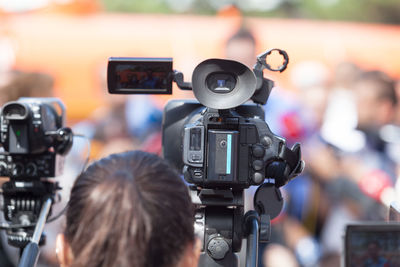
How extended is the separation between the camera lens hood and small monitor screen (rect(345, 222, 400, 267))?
25.1 inches

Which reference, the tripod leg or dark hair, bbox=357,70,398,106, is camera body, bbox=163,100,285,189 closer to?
the tripod leg

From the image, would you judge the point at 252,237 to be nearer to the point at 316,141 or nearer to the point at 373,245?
the point at 373,245

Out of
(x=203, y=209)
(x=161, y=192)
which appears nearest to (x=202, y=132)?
(x=203, y=209)

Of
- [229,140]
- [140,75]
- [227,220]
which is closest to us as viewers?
[229,140]

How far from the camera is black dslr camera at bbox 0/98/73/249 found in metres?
2.45

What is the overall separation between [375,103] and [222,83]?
3264 millimetres

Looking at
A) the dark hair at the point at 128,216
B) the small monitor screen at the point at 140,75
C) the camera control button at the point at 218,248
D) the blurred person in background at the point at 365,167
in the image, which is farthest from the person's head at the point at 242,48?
the dark hair at the point at 128,216

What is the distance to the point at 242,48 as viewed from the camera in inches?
182

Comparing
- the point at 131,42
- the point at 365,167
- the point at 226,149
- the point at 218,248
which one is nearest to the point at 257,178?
the point at 226,149

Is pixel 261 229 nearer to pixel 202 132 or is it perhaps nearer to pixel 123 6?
pixel 202 132

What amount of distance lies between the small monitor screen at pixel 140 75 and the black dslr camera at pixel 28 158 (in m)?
0.36

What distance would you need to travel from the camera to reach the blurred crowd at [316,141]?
4383 mm

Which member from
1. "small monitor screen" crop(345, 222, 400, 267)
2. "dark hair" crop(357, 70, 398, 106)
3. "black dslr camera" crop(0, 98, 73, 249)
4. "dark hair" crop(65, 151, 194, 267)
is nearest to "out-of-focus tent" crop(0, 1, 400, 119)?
"dark hair" crop(357, 70, 398, 106)

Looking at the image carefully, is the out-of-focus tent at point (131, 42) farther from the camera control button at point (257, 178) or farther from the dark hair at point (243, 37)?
the camera control button at point (257, 178)
